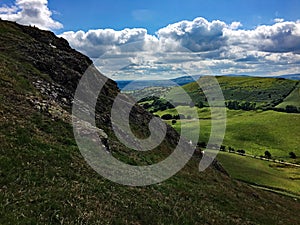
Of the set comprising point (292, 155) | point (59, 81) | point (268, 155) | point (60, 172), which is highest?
point (59, 81)

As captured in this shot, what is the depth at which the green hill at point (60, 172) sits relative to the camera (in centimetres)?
1700

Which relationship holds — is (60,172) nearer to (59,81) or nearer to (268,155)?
(59,81)

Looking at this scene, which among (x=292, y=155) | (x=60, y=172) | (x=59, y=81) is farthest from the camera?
(x=292, y=155)

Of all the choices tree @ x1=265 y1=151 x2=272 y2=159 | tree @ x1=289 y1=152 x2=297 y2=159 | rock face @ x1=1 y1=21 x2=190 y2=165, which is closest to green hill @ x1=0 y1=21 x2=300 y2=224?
rock face @ x1=1 y1=21 x2=190 y2=165

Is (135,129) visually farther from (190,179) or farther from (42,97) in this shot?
(42,97)

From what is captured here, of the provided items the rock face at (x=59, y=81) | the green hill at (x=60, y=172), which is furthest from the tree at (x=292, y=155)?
the rock face at (x=59, y=81)

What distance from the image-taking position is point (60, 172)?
21.2 metres

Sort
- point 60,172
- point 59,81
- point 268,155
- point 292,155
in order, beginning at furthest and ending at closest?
point 292,155, point 268,155, point 59,81, point 60,172

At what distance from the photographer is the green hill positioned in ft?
55.8

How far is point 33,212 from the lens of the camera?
15.2 m

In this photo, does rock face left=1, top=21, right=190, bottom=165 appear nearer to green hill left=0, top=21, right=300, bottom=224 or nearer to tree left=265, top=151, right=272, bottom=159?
green hill left=0, top=21, right=300, bottom=224

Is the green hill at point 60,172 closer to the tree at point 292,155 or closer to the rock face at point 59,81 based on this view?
the rock face at point 59,81

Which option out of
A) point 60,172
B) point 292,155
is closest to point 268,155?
point 292,155

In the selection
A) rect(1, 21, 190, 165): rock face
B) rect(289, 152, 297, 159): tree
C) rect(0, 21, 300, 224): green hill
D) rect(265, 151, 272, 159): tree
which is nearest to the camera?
rect(0, 21, 300, 224): green hill
